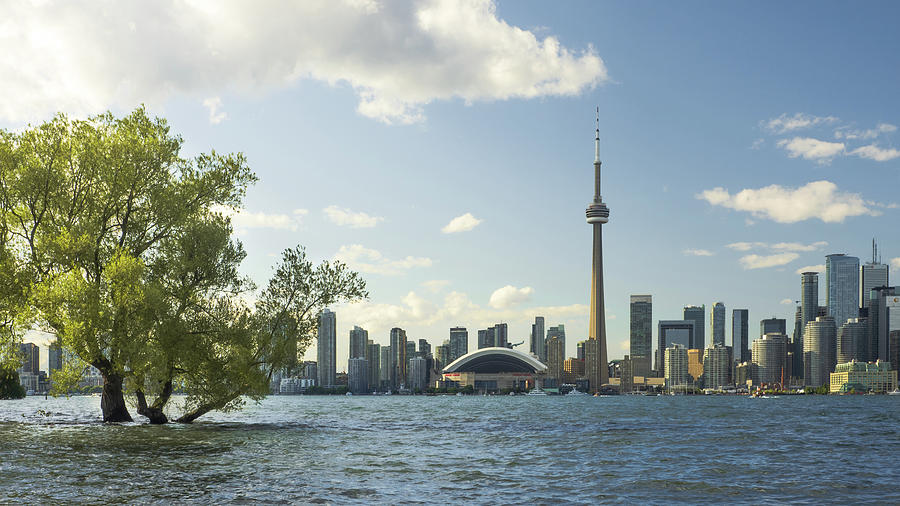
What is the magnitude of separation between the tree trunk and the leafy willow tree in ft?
0.37

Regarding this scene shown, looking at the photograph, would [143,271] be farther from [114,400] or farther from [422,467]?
[422,467]

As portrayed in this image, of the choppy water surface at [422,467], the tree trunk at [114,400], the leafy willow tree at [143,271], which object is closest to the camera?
the choppy water surface at [422,467]

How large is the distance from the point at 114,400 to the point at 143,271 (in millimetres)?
13612

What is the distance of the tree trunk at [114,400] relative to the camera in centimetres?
5488

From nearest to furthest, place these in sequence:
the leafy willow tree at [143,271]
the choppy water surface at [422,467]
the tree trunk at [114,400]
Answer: the choppy water surface at [422,467] → the leafy willow tree at [143,271] → the tree trunk at [114,400]

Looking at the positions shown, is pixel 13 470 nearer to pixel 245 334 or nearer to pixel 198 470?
pixel 198 470

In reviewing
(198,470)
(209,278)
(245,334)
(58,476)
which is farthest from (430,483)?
(209,278)

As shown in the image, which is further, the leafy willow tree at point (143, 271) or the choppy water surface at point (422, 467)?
the leafy willow tree at point (143, 271)

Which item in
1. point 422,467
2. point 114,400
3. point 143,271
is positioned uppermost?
point 143,271

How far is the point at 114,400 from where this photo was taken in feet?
181

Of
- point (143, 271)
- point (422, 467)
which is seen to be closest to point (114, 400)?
point (143, 271)

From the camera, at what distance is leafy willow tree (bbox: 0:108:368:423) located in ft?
151

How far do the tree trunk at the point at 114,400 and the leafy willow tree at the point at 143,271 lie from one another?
0.37ft

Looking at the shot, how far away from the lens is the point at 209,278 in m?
54.0
